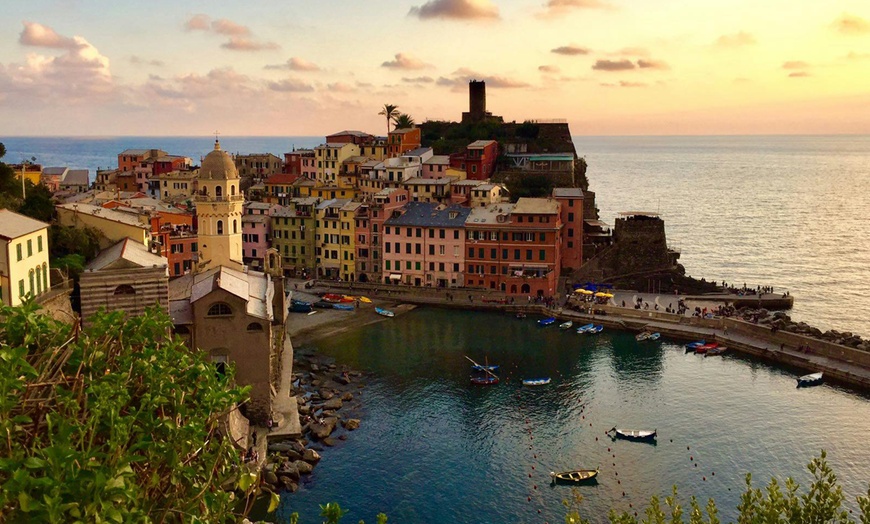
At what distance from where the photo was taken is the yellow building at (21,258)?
35.1 metres

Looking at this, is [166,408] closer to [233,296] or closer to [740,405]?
[233,296]

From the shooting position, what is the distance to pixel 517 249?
253 feet

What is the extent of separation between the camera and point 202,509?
17328 mm

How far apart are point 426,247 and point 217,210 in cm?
2956

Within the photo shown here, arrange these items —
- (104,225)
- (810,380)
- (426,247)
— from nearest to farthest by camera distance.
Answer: (104,225)
(810,380)
(426,247)

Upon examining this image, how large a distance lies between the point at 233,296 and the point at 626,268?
168 ft

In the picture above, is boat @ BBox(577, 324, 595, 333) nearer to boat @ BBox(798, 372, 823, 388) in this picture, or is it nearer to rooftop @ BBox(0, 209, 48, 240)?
boat @ BBox(798, 372, 823, 388)

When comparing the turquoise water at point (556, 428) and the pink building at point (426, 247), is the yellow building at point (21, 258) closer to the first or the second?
the turquoise water at point (556, 428)

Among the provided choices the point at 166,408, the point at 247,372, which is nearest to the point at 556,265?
the point at 247,372

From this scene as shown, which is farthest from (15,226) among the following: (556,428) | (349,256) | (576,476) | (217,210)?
(349,256)

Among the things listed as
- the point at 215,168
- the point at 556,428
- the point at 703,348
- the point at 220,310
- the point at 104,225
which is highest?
the point at 215,168

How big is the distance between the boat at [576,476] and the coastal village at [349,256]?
1220cm

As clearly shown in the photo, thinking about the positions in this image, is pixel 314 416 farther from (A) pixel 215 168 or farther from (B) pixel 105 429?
(B) pixel 105 429

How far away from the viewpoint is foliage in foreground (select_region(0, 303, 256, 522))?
1400 centimetres
